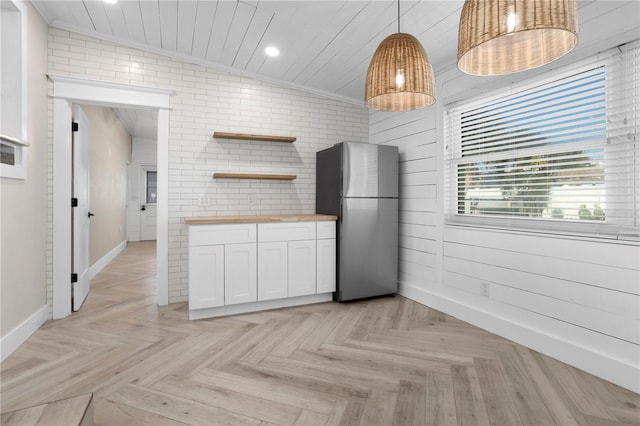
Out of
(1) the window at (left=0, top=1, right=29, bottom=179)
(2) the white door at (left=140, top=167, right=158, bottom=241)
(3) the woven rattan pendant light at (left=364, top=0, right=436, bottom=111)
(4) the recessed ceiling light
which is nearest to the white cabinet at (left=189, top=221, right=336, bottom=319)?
(1) the window at (left=0, top=1, right=29, bottom=179)

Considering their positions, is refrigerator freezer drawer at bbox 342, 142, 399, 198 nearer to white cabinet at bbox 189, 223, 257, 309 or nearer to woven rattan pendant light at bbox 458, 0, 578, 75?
white cabinet at bbox 189, 223, 257, 309

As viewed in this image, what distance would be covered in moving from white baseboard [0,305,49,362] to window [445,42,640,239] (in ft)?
12.2

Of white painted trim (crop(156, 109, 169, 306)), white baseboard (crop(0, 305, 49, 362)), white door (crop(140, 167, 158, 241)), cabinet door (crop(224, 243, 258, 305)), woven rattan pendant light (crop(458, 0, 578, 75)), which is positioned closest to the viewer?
woven rattan pendant light (crop(458, 0, 578, 75))

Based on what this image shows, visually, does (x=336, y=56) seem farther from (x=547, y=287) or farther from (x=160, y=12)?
(x=547, y=287)

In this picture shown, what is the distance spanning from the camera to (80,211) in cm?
333

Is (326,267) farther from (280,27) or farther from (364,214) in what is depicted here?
(280,27)

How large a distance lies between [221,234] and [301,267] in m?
0.88

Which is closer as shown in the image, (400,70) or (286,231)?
(400,70)

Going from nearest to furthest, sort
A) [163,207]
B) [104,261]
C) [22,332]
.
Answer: [22,332] < [163,207] < [104,261]

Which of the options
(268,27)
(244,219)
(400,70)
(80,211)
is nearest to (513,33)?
(400,70)

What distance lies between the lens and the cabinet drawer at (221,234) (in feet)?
9.90

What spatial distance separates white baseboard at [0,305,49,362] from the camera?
89.0 inches

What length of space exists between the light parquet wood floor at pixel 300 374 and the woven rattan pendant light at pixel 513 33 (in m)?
1.68

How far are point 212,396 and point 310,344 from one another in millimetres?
863
